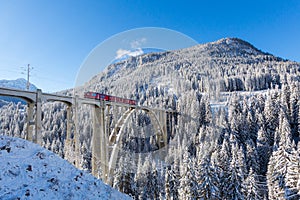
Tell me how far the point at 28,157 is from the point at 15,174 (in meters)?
1.27

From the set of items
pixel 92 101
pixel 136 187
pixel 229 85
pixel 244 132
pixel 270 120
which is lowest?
pixel 136 187

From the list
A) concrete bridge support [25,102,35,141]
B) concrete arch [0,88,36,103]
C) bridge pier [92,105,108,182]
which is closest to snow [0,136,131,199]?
concrete bridge support [25,102,35,141]

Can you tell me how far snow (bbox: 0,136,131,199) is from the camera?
5418 millimetres

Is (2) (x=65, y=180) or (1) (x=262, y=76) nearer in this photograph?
(2) (x=65, y=180)

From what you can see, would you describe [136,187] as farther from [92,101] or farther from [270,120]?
[270,120]

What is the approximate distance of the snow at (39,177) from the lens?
5418mm

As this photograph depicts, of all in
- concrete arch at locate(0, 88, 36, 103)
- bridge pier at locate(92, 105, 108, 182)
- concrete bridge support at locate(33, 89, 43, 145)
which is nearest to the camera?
concrete arch at locate(0, 88, 36, 103)

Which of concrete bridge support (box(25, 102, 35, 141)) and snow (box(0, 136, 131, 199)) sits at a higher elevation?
concrete bridge support (box(25, 102, 35, 141))

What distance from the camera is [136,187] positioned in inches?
1199

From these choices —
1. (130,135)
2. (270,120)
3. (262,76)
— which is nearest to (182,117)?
(130,135)

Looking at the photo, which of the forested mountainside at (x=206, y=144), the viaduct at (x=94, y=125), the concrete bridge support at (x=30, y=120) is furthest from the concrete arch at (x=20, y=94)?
the forested mountainside at (x=206, y=144)

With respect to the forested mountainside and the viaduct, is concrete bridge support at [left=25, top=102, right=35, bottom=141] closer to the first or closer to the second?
the viaduct

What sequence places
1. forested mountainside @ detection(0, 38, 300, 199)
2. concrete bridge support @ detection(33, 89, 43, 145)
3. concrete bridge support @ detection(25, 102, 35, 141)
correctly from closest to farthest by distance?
concrete bridge support @ detection(25, 102, 35, 141)
concrete bridge support @ detection(33, 89, 43, 145)
forested mountainside @ detection(0, 38, 300, 199)

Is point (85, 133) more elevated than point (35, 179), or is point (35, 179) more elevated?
point (35, 179)
